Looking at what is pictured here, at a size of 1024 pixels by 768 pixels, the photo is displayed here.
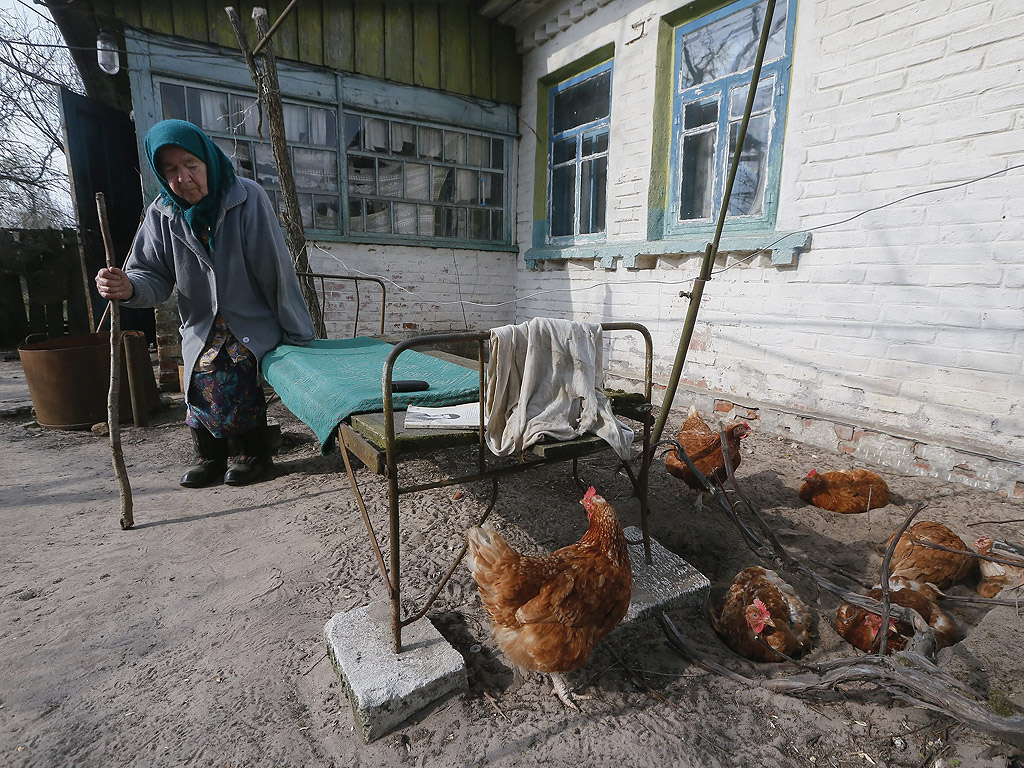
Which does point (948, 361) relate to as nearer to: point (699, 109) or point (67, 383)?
point (699, 109)

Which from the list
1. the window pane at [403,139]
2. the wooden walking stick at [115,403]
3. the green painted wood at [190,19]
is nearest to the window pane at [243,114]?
the green painted wood at [190,19]

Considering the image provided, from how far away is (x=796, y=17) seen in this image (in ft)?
12.7

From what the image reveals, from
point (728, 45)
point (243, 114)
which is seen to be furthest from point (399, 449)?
point (243, 114)

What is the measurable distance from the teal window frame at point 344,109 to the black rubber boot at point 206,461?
335cm

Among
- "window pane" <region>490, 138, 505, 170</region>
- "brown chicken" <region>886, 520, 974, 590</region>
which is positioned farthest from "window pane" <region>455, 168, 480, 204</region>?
"brown chicken" <region>886, 520, 974, 590</region>

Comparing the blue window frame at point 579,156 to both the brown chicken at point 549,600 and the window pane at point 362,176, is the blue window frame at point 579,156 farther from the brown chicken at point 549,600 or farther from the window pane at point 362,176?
the brown chicken at point 549,600

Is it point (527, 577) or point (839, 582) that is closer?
point (527, 577)

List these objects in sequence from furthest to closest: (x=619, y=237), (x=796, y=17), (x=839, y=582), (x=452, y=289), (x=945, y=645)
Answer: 1. (x=452, y=289)
2. (x=619, y=237)
3. (x=796, y=17)
4. (x=839, y=582)
5. (x=945, y=645)

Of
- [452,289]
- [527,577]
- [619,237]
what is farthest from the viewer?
[452,289]

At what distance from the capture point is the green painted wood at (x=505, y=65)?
6.61 metres

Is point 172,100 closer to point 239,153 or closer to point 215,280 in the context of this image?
point 239,153

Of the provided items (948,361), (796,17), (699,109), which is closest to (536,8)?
(699,109)

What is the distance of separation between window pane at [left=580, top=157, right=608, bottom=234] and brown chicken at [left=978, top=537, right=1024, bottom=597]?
4.74 meters

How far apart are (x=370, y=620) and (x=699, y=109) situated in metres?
5.18
